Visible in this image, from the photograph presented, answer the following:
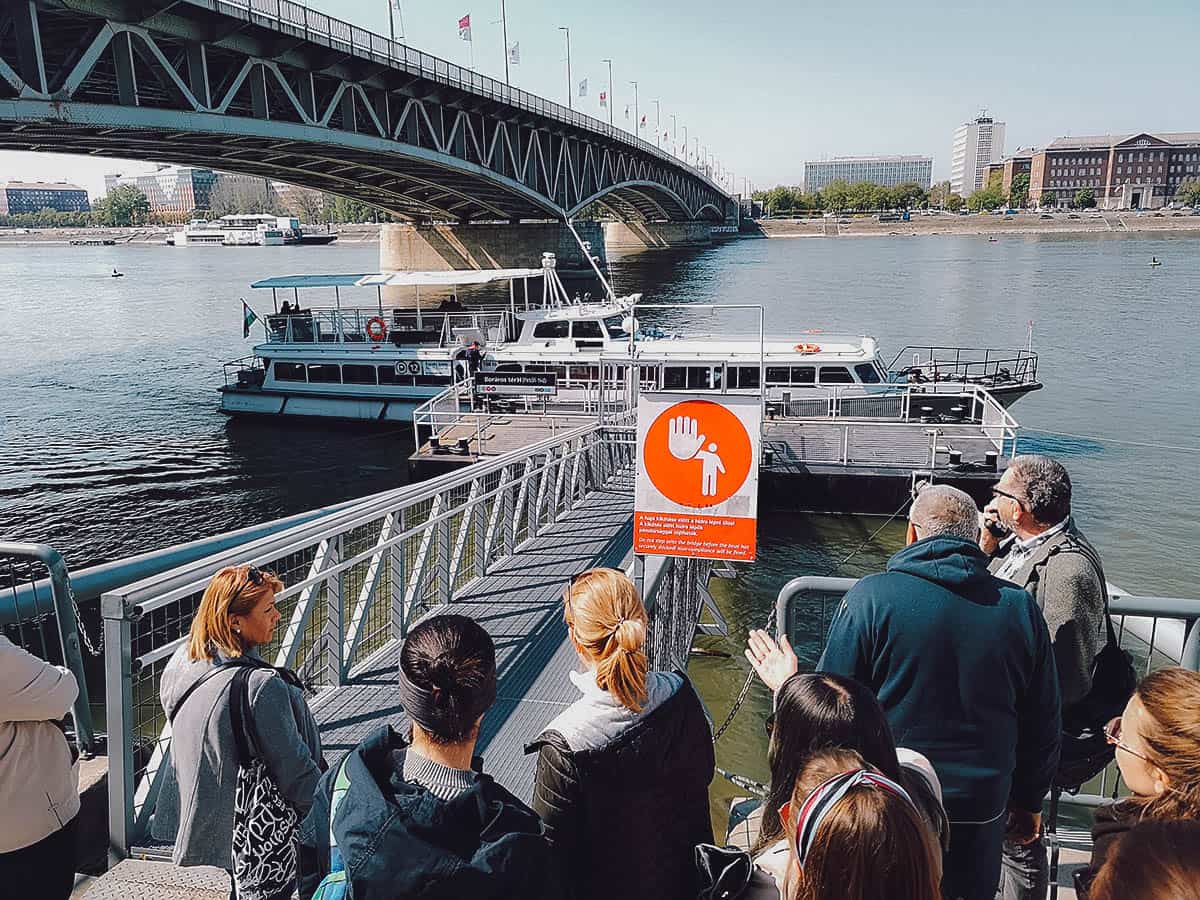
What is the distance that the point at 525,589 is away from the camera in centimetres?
773

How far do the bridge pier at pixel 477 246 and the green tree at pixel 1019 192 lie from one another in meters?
136

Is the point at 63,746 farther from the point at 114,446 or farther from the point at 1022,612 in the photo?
the point at 114,446

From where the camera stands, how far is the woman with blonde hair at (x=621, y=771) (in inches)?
98.9

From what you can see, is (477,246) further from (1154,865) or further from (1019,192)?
(1019,192)

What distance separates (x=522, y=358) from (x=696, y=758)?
22.1 m

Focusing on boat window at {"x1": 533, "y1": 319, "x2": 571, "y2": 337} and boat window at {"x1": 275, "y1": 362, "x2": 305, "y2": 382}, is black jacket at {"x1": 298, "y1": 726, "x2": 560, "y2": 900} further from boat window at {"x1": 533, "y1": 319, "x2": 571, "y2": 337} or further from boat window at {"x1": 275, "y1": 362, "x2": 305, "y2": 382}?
boat window at {"x1": 275, "y1": 362, "x2": 305, "y2": 382}

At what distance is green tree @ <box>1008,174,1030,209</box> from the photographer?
171 meters

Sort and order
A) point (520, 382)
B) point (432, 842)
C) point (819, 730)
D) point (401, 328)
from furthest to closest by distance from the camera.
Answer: point (401, 328) → point (520, 382) → point (819, 730) → point (432, 842)

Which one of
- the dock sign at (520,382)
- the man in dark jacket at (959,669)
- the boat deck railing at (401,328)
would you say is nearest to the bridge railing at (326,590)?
the man in dark jacket at (959,669)

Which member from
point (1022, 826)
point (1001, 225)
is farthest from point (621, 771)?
point (1001, 225)

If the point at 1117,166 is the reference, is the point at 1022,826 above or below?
below

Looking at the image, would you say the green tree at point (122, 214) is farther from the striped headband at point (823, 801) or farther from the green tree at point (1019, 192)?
the striped headband at point (823, 801)

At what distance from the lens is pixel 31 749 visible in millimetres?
2916

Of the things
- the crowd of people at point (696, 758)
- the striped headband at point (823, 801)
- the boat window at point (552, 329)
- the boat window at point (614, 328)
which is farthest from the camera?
the boat window at point (552, 329)
